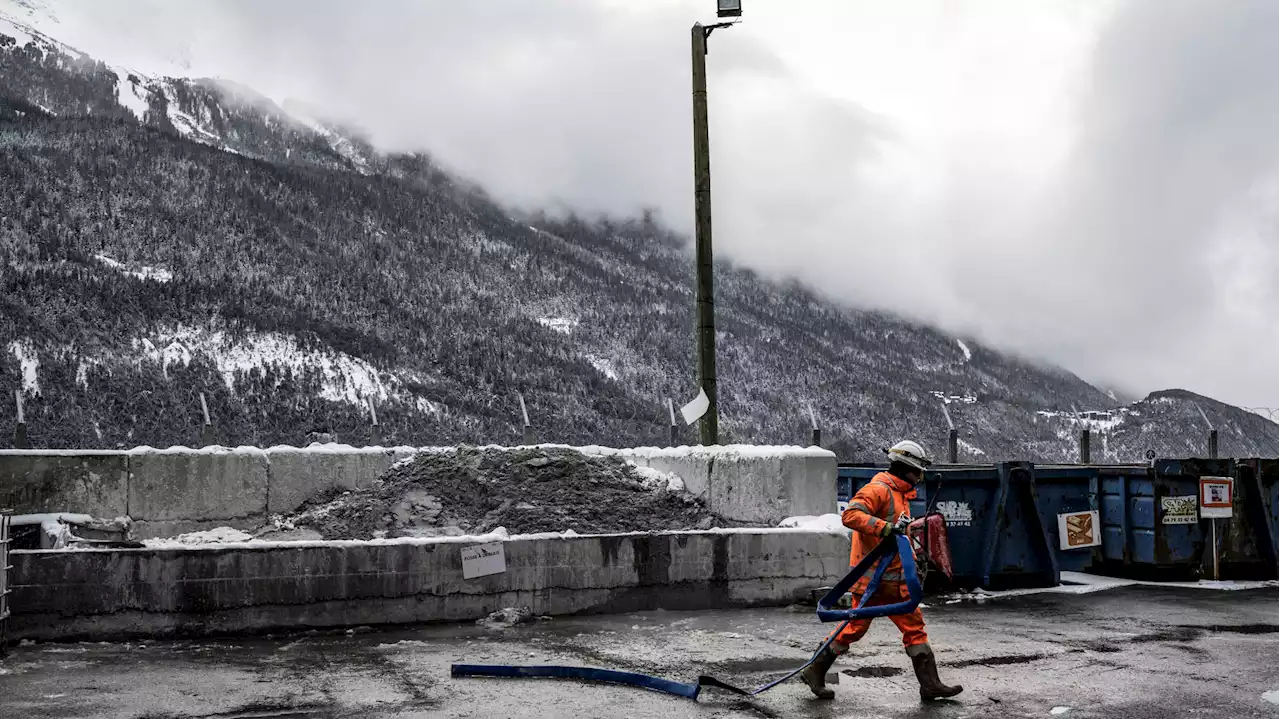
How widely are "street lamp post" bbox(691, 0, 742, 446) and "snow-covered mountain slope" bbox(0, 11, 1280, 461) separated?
20.6 ft

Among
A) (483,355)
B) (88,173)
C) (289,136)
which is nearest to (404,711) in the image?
(483,355)

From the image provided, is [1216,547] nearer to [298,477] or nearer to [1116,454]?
[298,477]

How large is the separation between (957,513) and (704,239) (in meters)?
4.59

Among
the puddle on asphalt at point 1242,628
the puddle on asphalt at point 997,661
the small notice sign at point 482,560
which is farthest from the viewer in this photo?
the small notice sign at point 482,560

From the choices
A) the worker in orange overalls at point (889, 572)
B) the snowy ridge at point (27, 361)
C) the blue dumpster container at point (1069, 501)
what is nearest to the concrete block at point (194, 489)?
the worker in orange overalls at point (889, 572)

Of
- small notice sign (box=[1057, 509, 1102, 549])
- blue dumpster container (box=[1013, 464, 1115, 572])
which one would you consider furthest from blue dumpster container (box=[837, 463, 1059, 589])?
small notice sign (box=[1057, 509, 1102, 549])

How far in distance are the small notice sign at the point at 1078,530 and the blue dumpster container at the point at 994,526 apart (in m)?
0.61

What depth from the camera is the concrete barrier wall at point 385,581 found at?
991cm

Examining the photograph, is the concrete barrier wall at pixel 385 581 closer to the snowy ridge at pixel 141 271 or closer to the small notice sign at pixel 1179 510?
the small notice sign at pixel 1179 510

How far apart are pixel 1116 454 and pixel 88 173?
200ft

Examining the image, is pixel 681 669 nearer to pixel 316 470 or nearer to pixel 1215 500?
pixel 316 470

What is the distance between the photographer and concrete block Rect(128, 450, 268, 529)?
14.1 metres

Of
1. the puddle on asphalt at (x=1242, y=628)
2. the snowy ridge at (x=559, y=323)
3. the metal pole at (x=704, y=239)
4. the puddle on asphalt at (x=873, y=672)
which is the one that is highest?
the snowy ridge at (x=559, y=323)

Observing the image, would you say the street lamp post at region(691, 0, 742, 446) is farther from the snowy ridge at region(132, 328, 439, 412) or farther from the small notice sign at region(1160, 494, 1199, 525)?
the snowy ridge at region(132, 328, 439, 412)
